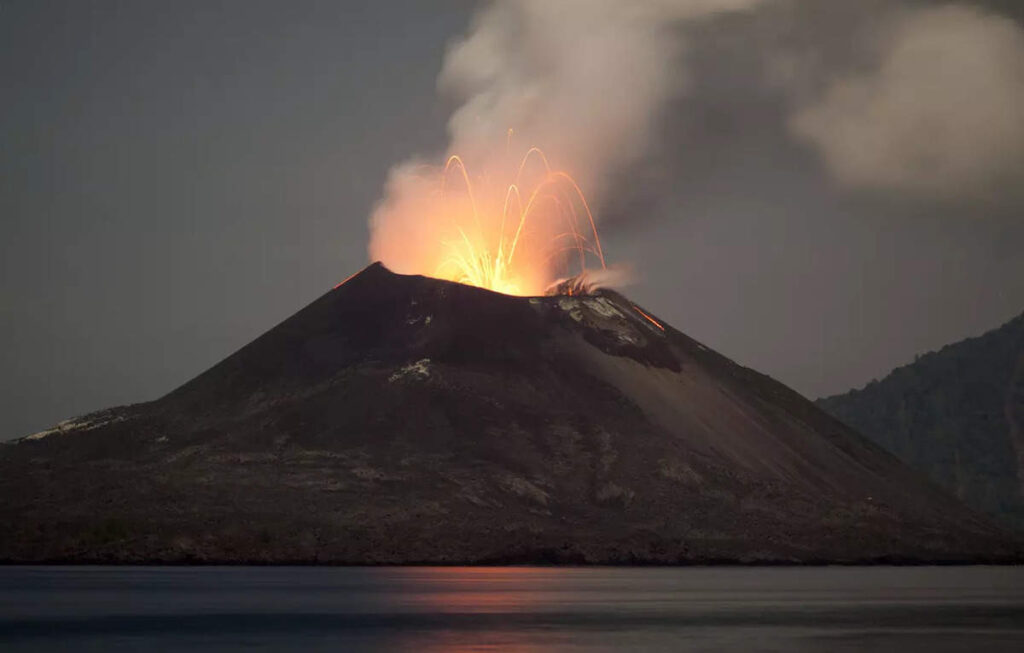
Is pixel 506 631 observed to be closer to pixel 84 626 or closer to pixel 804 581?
pixel 84 626

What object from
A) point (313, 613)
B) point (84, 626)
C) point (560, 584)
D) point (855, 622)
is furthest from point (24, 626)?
point (560, 584)

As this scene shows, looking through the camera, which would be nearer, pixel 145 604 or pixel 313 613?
pixel 313 613

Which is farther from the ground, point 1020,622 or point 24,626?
point 24,626

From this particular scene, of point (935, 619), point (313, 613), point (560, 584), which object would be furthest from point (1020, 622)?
point (560, 584)

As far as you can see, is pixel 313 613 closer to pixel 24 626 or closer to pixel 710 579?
pixel 24 626

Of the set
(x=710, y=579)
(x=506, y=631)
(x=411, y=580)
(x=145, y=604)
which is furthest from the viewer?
(x=710, y=579)

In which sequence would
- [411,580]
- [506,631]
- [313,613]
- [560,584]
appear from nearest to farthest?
[506,631] → [313,613] → [560,584] → [411,580]
